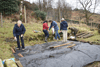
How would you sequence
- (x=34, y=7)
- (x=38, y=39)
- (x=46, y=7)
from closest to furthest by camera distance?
(x=38, y=39)
(x=34, y=7)
(x=46, y=7)

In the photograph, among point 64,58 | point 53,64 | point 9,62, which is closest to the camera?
point 9,62

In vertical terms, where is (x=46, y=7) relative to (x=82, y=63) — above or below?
above

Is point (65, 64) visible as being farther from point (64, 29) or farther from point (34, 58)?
point (64, 29)

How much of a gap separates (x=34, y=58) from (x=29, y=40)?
358 centimetres

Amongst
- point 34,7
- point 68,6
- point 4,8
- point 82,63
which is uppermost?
point 68,6

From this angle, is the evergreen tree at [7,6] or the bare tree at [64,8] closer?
the evergreen tree at [7,6]

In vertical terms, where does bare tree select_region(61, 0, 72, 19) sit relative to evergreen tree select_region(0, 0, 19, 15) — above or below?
above

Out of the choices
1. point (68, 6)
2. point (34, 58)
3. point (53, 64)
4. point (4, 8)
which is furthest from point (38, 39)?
point (68, 6)

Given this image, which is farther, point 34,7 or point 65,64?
point 34,7

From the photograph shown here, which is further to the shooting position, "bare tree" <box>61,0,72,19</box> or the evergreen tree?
"bare tree" <box>61,0,72,19</box>

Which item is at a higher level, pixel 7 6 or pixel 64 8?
pixel 64 8

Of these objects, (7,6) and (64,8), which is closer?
(7,6)

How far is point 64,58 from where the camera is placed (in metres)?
3.01

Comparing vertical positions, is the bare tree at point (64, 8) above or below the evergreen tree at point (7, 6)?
above
